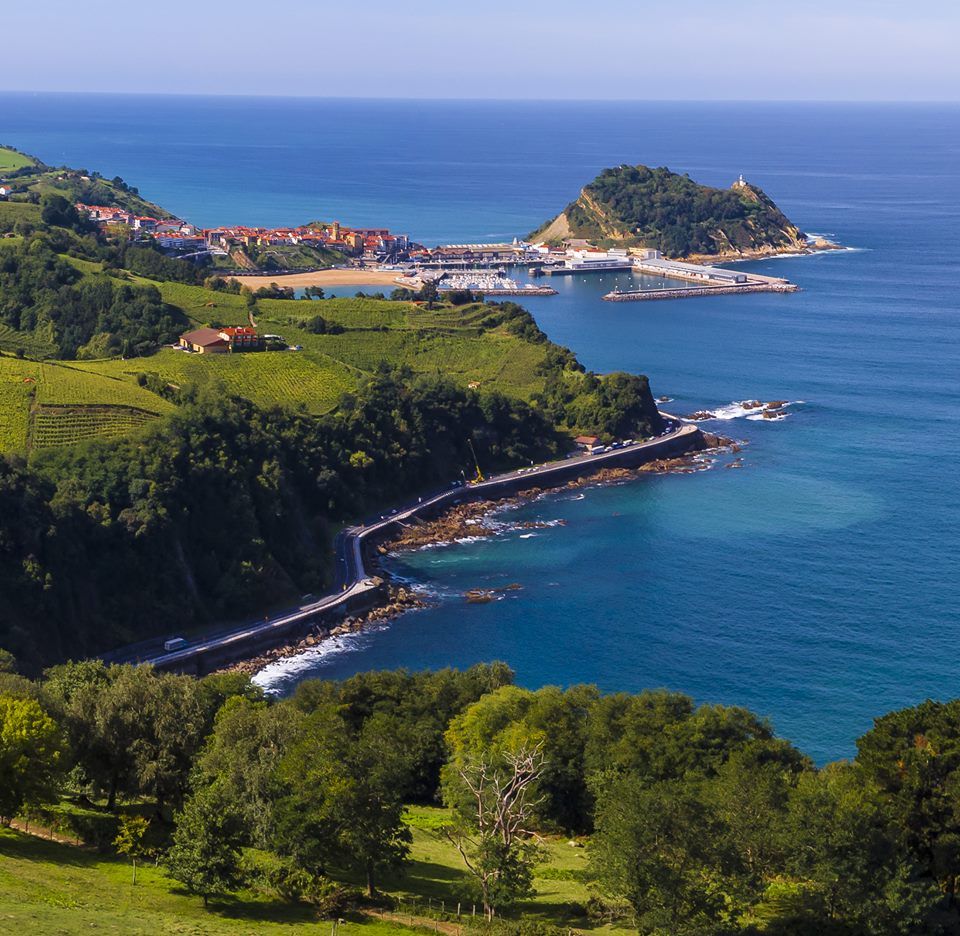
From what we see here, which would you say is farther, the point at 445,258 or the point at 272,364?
the point at 445,258

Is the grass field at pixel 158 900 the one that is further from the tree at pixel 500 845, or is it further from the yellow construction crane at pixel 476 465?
the yellow construction crane at pixel 476 465

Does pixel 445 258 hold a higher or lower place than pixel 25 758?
higher

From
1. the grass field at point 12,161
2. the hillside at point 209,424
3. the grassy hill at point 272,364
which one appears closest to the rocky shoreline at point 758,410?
the hillside at point 209,424

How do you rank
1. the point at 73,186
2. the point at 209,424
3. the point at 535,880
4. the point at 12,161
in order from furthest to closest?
1. the point at 12,161
2. the point at 73,186
3. the point at 209,424
4. the point at 535,880

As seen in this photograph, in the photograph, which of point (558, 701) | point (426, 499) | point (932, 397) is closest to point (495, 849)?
point (558, 701)

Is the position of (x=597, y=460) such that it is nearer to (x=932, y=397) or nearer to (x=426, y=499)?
(x=426, y=499)

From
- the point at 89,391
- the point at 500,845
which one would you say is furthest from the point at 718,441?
the point at 500,845

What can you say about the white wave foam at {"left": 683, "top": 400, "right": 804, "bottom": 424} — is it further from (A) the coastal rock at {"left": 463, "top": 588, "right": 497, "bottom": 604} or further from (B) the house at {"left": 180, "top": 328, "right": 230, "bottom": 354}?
(A) the coastal rock at {"left": 463, "top": 588, "right": 497, "bottom": 604}

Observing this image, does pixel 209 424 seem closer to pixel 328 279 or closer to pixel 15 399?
pixel 15 399
